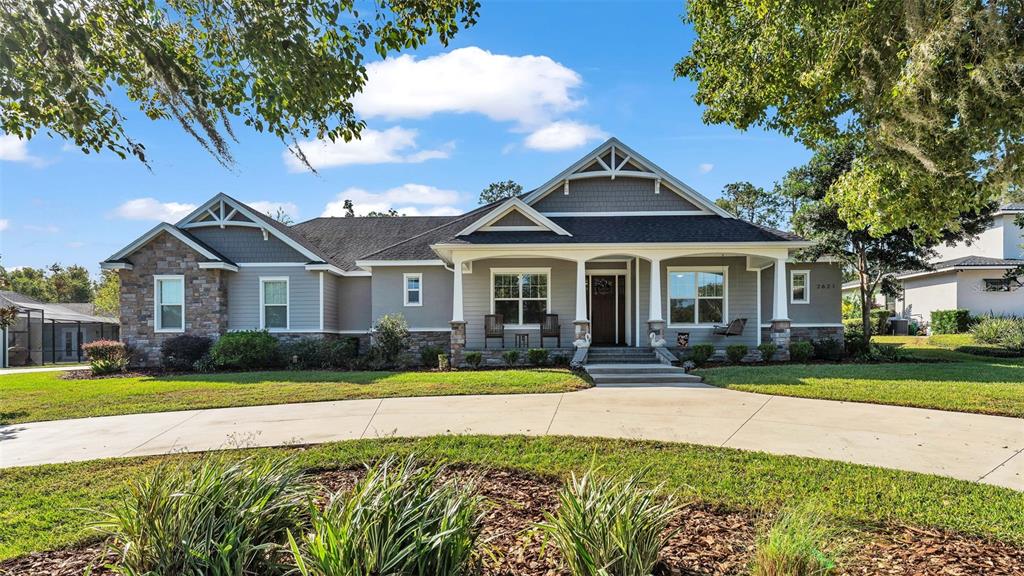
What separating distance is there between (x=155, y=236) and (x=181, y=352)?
3.89m

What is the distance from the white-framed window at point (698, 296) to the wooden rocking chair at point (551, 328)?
3.37 m

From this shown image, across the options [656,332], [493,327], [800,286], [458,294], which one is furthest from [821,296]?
[458,294]

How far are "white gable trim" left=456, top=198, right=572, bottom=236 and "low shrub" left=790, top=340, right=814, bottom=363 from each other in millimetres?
7160

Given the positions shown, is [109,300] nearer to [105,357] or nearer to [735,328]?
[105,357]

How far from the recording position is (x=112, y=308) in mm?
30812

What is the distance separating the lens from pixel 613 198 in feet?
53.7

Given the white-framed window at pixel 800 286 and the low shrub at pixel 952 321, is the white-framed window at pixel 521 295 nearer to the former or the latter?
the white-framed window at pixel 800 286

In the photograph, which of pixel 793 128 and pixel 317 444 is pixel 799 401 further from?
pixel 317 444

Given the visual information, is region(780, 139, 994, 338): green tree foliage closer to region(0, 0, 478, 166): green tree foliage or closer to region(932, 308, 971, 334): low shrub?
region(932, 308, 971, 334): low shrub

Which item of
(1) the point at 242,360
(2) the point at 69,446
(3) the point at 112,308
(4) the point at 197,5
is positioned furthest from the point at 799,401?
(3) the point at 112,308

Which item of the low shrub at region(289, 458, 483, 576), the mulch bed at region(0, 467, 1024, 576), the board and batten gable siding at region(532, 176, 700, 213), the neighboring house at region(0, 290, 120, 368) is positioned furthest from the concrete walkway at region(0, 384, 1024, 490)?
the neighboring house at region(0, 290, 120, 368)

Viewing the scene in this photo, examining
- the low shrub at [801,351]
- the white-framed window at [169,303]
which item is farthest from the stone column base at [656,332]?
the white-framed window at [169,303]

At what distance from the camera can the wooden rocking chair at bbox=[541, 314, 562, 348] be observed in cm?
1547

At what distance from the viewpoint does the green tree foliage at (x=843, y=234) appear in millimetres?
16812
